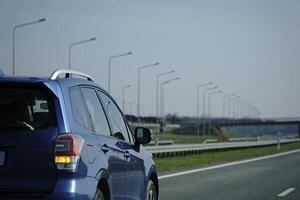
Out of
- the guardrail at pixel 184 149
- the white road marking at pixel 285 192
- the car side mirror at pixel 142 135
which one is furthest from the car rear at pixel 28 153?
the guardrail at pixel 184 149

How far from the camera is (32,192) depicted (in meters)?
5.87

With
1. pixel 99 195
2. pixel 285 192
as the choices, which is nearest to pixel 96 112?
pixel 99 195

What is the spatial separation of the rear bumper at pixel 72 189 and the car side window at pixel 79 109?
643mm

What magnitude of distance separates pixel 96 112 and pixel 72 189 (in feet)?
5.03

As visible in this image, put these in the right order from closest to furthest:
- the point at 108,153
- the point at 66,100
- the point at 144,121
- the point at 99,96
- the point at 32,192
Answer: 1. the point at 32,192
2. the point at 66,100
3. the point at 108,153
4. the point at 99,96
5. the point at 144,121

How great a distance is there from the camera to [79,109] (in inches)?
259

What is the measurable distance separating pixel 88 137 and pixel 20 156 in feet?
2.54

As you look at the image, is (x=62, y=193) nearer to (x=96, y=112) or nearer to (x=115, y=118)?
(x=96, y=112)

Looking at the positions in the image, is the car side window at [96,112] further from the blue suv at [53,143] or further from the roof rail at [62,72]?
the roof rail at [62,72]

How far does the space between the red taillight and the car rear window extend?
20 centimetres

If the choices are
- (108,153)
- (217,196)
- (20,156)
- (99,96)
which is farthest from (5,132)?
(217,196)

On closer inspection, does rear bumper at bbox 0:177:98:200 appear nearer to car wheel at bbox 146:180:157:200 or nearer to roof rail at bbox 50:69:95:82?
roof rail at bbox 50:69:95:82

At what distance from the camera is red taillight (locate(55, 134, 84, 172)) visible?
5957 millimetres

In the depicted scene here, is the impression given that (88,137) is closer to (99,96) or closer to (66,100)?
(66,100)
